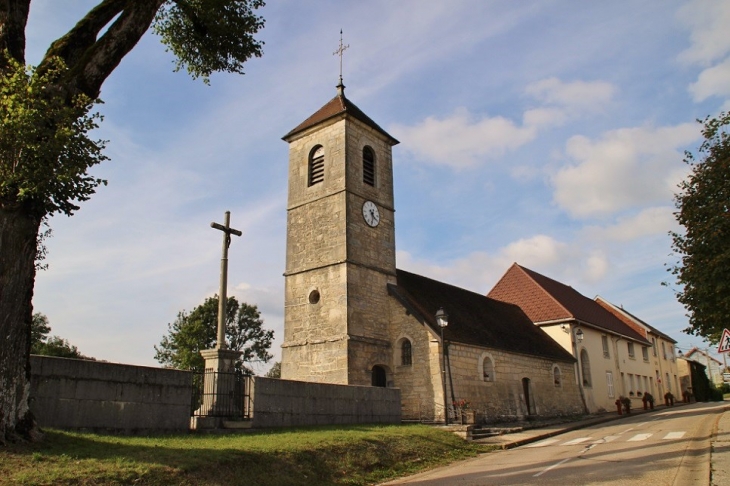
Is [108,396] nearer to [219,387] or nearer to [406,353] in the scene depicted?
[219,387]

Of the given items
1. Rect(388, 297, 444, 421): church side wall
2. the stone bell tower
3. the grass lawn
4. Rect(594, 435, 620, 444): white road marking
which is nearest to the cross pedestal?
the grass lawn

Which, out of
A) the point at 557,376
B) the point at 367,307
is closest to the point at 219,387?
the point at 367,307

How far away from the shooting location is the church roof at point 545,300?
32062mm

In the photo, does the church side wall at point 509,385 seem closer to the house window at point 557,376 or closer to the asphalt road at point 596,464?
the house window at point 557,376

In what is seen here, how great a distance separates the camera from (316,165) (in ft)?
77.6

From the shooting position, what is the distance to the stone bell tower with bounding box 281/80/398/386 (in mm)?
20609

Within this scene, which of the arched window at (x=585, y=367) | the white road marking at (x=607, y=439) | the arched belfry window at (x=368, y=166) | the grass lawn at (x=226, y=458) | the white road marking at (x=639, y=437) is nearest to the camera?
the grass lawn at (x=226, y=458)

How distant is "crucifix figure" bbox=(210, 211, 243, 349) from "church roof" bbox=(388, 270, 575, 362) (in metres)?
9.67

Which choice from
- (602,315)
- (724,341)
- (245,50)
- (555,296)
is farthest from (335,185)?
(602,315)

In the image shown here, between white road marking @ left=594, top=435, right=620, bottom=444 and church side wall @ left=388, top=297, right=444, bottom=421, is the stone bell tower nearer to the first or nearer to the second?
church side wall @ left=388, top=297, right=444, bottom=421

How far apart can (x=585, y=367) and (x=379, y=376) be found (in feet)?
51.4

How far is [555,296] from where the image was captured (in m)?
33.8

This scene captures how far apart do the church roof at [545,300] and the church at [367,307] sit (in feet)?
22.1

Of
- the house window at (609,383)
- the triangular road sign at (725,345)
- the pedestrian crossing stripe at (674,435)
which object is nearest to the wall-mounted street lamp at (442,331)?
the pedestrian crossing stripe at (674,435)
